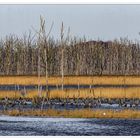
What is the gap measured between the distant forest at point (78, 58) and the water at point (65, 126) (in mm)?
39392

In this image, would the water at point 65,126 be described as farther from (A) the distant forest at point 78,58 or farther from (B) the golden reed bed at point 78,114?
(A) the distant forest at point 78,58

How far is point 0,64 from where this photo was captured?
6022 centimetres

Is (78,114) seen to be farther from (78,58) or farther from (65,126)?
(78,58)

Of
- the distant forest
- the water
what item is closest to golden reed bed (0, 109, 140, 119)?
the water

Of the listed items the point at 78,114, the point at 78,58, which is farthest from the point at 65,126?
the point at 78,58

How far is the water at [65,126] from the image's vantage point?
57.7ft

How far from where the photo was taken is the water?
17.6 m

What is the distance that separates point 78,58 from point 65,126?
43.9m

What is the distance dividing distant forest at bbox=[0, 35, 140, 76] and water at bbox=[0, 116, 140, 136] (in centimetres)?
3939

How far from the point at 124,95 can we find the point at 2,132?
14.3m

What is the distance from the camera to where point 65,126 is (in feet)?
61.9

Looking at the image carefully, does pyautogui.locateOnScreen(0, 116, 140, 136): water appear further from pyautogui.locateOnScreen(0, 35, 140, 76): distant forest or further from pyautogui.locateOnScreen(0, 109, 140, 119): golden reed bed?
pyautogui.locateOnScreen(0, 35, 140, 76): distant forest

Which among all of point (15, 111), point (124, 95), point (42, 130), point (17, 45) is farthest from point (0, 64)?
point (42, 130)

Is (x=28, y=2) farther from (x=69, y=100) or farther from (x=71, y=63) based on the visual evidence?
(x=71, y=63)
